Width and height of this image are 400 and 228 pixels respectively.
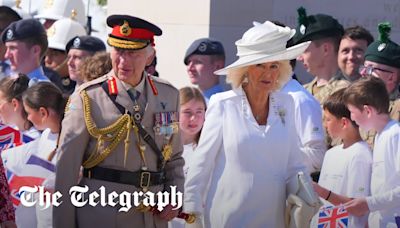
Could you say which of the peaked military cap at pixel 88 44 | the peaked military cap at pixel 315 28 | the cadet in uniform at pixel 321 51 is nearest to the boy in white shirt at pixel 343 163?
the cadet in uniform at pixel 321 51

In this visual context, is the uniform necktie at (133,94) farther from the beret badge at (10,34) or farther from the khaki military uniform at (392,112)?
the beret badge at (10,34)

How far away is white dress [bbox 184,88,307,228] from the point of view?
7.70m

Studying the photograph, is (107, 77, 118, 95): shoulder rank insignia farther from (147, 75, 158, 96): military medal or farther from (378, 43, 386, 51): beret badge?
(378, 43, 386, 51): beret badge

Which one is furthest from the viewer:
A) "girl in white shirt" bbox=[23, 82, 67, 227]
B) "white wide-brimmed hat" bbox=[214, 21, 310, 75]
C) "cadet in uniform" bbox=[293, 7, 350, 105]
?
"cadet in uniform" bbox=[293, 7, 350, 105]

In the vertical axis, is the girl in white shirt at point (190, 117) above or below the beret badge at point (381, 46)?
below

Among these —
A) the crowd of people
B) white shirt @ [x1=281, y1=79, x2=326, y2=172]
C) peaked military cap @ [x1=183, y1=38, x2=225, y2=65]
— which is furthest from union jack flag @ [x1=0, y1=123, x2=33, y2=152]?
peaked military cap @ [x1=183, y1=38, x2=225, y2=65]

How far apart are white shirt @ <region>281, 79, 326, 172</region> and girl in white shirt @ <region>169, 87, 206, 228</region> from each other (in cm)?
70

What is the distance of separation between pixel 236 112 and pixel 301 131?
1111 mm

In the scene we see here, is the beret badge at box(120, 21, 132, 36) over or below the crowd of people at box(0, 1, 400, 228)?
over

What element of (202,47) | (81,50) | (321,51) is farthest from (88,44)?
(321,51)

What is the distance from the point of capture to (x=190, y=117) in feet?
30.0

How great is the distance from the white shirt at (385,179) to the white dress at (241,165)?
0.63m

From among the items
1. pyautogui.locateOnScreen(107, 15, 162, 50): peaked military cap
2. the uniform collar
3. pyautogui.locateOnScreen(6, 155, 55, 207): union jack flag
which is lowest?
pyautogui.locateOnScreen(6, 155, 55, 207): union jack flag

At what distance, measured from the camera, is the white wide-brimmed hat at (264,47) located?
7.94 m
